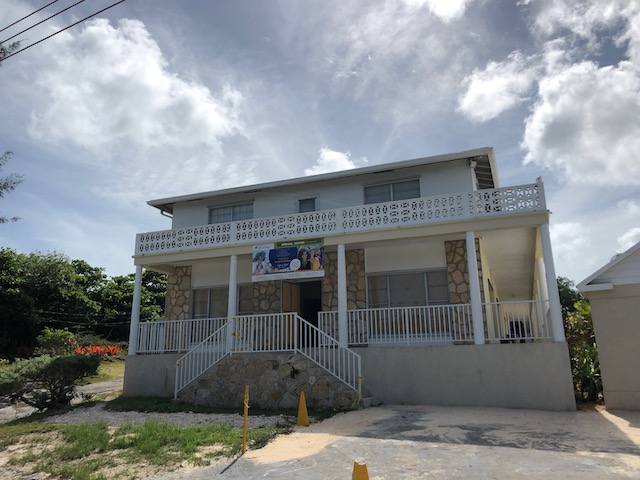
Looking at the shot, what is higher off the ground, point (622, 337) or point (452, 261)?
point (452, 261)

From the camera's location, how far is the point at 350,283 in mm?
15164

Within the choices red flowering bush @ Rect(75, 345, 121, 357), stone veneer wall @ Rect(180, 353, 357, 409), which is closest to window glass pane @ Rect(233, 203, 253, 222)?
stone veneer wall @ Rect(180, 353, 357, 409)

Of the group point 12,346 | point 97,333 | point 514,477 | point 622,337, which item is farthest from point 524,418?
point 97,333

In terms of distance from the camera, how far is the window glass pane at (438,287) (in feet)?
46.8

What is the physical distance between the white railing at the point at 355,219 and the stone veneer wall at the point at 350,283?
1.76m

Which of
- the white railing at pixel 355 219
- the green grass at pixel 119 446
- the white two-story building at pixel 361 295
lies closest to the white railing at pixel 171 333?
the white two-story building at pixel 361 295

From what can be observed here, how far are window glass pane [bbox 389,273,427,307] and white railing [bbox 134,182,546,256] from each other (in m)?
2.28

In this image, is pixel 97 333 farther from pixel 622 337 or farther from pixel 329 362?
pixel 622 337

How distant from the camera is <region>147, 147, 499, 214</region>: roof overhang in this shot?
14.4m

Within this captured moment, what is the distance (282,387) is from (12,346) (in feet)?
66.1

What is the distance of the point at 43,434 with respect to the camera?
9391 mm

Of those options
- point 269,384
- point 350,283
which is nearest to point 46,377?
point 269,384

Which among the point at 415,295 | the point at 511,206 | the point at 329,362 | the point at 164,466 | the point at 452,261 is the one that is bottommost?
the point at 164,466

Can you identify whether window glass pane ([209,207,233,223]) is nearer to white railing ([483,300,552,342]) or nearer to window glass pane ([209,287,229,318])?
window glass pane ([209,287,229,318])
